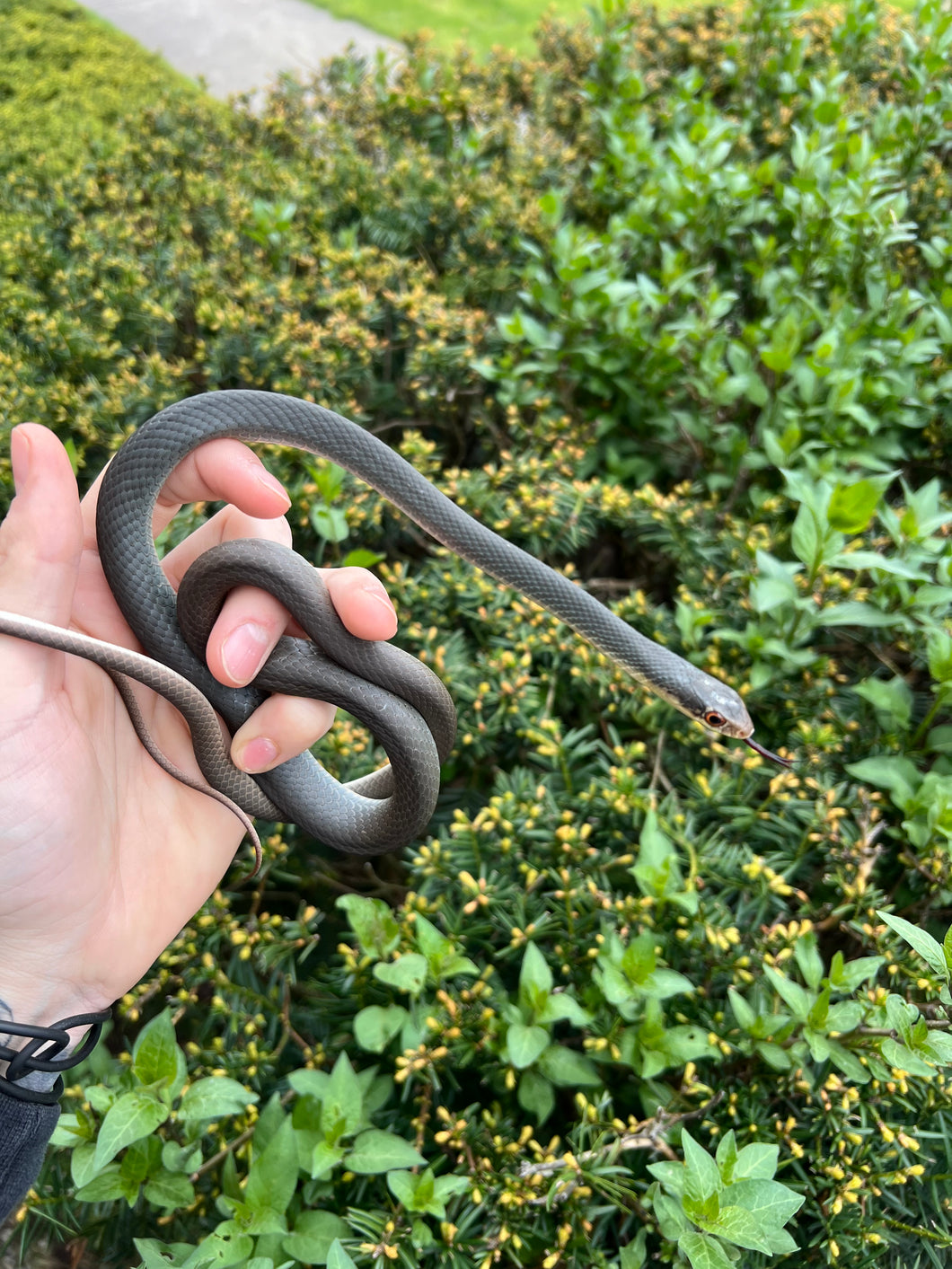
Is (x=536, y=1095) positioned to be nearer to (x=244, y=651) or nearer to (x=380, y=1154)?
(x=380, y=1154)

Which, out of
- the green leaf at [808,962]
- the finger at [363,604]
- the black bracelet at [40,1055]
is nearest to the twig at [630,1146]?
the green leaf at [808,962]

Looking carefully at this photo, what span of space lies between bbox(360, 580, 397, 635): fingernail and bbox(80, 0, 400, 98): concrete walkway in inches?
324

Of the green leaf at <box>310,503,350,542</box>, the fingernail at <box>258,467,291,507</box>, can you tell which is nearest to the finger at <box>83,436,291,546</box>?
the fingernail at <box>258,467,291,507</box>

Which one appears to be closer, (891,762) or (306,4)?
(891,762)

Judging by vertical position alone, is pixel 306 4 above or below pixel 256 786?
above

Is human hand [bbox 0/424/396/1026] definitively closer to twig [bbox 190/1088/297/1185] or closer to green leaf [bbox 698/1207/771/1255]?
twig [bbox 190/1088/297/1185]

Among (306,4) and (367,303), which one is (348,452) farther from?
(306,4)

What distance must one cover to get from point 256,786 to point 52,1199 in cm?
101

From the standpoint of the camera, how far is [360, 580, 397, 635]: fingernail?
6.04 ft

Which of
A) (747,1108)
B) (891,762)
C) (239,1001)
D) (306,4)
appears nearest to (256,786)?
(239,1001)

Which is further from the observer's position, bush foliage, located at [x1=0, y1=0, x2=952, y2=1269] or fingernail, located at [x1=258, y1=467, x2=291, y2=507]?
fingernail, located at [x1=258, y1=467, x2=291, y2=507]

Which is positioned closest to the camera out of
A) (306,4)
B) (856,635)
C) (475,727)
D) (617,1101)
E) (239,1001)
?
(617,1101)

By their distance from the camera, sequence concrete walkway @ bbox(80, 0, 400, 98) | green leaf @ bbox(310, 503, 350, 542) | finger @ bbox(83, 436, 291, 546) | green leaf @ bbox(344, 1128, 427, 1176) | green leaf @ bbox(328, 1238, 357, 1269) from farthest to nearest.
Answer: concrete walkway @ bbox(80, 0, 400, 98) → green leaf @ bbox(310, 503, 350, 542) → finger @ bbox(83, 436, 291, 546) → green leaf @ bbox(344, 1128, 427, 1176) → green leaf @ bbox(328, 1238, 357, 1269)

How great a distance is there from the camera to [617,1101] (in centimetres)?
203
